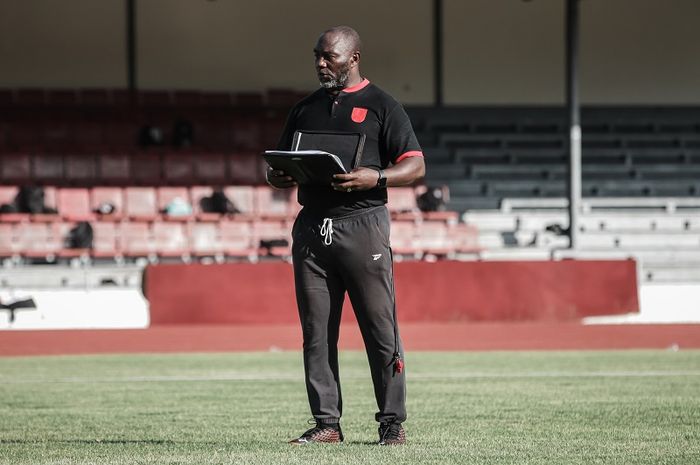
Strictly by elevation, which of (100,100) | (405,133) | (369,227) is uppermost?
(100,100)

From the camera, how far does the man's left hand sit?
5.55m

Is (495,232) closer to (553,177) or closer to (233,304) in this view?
(553,177)

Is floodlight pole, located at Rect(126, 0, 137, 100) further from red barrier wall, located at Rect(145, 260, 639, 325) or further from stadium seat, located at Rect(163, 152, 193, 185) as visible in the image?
red barrier wall, located at Rect(145, 260, 639, 325)

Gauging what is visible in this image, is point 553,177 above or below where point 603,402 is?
above

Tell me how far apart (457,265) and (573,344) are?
3.12m

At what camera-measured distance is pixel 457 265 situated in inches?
754

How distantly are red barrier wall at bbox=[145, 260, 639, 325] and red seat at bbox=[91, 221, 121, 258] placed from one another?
14.9ft

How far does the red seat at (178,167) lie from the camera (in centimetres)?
2591

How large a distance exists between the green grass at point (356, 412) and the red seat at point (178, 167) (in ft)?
40.1

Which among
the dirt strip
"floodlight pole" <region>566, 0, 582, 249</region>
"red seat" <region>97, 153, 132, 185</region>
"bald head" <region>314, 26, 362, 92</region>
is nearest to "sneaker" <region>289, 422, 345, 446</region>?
"bald head" <region>314, 26, 362, 92</region>

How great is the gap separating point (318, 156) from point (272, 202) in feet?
64.8

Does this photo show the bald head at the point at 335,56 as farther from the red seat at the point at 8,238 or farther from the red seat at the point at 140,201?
the red seat at the point at 140,201

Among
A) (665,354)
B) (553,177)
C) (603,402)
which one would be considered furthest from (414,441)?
(553,177)

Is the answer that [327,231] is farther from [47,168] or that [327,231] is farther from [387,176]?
[47,168]
